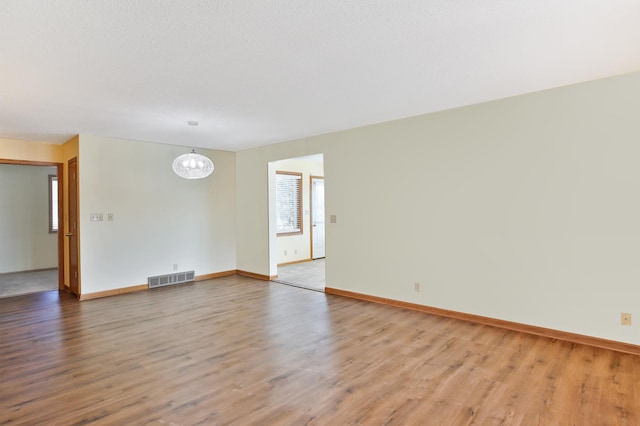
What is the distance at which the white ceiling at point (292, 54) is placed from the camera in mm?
2027

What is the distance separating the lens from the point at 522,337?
11.4 feet

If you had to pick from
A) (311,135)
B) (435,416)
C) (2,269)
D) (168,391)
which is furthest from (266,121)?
(2,269)

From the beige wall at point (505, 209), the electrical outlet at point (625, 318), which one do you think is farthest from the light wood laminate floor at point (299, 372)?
the beige wall at point (505, 209)

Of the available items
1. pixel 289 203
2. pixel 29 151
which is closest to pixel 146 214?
pixel 29 151

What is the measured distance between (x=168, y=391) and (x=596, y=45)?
3920 millimetres

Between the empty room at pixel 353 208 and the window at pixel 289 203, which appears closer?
the empty room at pixel 353 208

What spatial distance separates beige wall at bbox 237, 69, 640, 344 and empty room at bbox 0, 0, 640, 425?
0.02 meters

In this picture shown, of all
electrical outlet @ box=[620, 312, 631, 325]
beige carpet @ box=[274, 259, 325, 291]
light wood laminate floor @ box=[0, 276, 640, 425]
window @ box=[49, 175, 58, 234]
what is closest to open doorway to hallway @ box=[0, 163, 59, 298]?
window @ box=[49, 175, 58, 234]

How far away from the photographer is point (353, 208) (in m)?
5.11

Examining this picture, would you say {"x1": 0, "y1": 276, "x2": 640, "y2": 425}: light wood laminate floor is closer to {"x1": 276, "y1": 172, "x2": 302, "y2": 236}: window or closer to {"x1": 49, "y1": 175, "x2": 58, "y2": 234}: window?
{"x1": 276, "y1": 172, "x2": 302, "y2": 236}: window

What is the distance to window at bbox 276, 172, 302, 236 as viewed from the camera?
7.91 m

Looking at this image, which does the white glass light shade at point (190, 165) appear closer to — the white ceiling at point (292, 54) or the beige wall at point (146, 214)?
the white ceiling at point (292, 54)

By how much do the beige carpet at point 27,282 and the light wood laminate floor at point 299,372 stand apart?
1730 millimetres

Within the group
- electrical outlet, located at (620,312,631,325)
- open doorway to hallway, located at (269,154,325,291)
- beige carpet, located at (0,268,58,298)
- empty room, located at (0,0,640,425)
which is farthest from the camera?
open doorway to hallway, located at (269,154,325,291)
